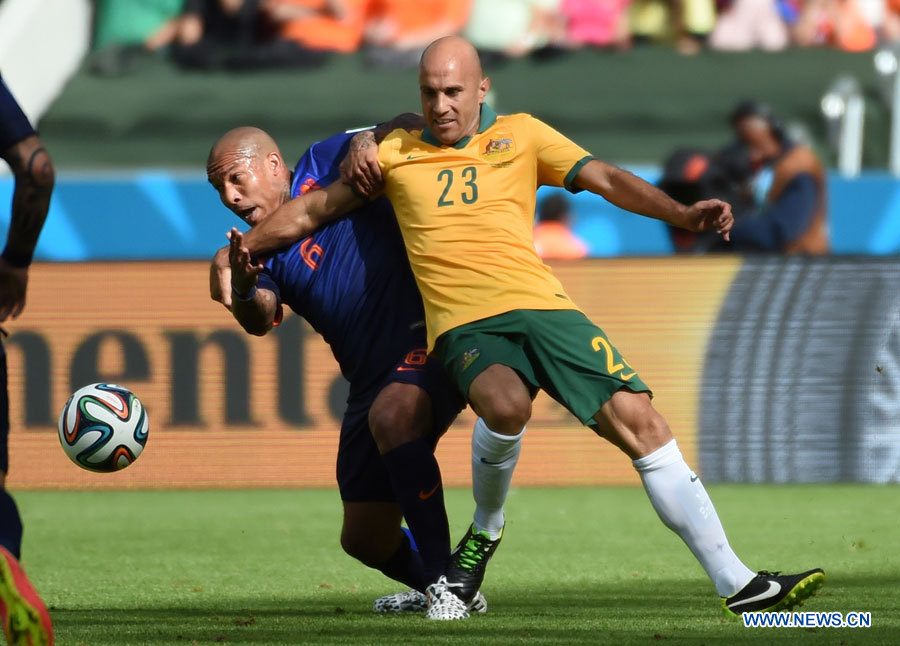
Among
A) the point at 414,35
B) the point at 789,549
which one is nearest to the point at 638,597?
the point at 789,549

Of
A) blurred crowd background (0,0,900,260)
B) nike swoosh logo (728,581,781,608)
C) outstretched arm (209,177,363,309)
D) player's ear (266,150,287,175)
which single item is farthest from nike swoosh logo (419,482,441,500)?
blurred crowd background (0,0,900,260)

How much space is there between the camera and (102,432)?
6.25 metres

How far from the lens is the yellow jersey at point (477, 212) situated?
5.32 metres

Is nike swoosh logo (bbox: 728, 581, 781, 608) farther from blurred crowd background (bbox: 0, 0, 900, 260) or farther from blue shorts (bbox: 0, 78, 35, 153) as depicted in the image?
blurred crowd background (bbox: 0, 0, 900, 260)

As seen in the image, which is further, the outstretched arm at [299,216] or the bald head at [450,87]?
the outstretched arm at [299,216]

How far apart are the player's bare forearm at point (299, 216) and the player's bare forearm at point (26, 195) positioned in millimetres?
1323

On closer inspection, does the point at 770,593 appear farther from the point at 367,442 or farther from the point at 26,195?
the point at 26,195

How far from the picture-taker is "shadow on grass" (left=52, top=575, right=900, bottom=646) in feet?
16.0

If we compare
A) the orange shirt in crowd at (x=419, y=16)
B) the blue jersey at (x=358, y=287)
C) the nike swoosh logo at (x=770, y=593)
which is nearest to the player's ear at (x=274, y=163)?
the blue jersey at (x=358, y=287)

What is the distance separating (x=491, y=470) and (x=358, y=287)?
0.89m

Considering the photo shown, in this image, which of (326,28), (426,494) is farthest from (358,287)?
(326,28)

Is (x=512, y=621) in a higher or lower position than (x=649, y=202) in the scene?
lower

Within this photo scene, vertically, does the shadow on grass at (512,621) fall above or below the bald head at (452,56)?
below

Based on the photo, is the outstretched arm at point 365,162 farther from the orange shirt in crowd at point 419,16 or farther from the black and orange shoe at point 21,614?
the orange shirt in crowd at point 419,16
